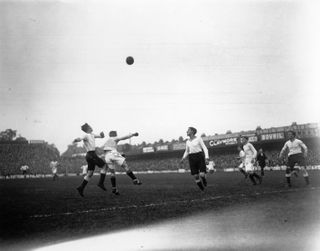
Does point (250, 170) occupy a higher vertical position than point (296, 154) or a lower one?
lower

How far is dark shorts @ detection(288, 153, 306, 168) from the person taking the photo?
1155cm

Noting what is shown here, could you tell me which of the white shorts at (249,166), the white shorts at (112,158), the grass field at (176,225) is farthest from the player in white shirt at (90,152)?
the white shorts at (249,166)

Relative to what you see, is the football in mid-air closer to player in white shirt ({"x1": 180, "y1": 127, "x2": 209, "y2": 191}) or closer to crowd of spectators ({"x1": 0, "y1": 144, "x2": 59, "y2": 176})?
player in white shirt ({"x1": 180, "y1": 127, "x2": 209, "y2": 191})

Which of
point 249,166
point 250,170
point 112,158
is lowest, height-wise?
point 250,170

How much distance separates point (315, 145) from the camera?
130 ft

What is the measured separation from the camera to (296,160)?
11.7 m

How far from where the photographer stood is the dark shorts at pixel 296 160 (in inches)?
455

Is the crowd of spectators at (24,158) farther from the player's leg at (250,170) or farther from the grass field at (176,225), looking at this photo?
the grass field at (176,225)

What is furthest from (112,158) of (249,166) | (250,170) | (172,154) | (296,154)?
(172,154)

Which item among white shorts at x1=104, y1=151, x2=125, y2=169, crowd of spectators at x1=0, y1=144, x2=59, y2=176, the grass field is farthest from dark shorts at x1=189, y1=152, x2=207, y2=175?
crowd of spectators at x1=0, y1=144, x2=59, y2=176

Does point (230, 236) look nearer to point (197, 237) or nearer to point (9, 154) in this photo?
point (197, 237)

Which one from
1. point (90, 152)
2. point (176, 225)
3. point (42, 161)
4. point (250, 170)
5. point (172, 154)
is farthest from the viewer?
point (172, 154)

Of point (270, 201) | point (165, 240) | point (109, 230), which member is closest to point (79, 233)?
point (109, 230)

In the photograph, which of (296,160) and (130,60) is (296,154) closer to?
(296,160)
